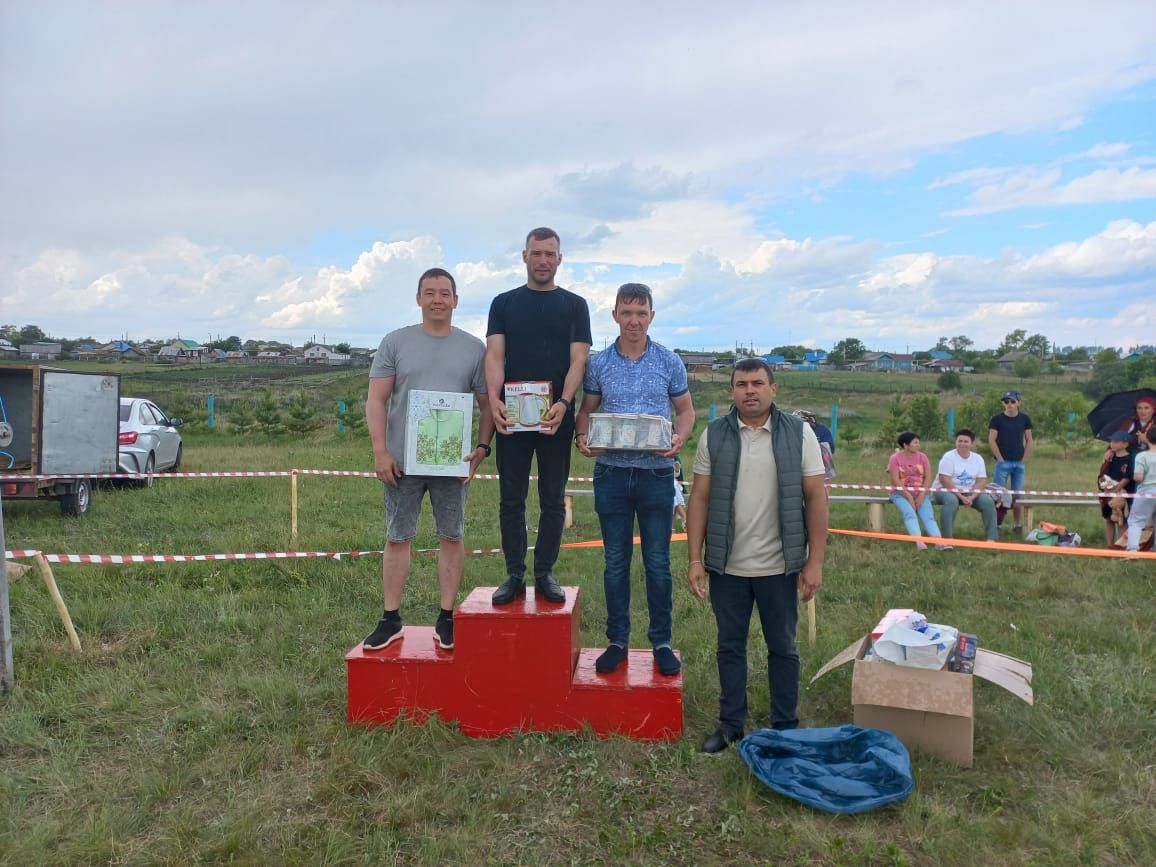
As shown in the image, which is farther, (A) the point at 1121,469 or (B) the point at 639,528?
(A) the point at 1121,469

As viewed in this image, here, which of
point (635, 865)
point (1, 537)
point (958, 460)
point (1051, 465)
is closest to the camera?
point (635, 865)

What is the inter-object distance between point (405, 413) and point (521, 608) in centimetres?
112

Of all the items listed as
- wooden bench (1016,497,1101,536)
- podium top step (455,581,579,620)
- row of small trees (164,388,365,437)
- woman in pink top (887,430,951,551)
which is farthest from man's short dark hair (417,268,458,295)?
row of small trees (164,388,365,437)

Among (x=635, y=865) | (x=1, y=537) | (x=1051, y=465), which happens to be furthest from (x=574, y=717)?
(x=1051, y=465)

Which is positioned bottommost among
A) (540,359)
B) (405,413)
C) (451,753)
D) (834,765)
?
(451,753)

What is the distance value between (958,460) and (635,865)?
7.29 meters

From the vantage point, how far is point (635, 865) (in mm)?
2994

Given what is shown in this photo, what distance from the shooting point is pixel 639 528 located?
4086 mm

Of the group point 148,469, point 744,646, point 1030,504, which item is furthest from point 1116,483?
point 148,469

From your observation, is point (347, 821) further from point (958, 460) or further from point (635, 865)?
point (958, 460)

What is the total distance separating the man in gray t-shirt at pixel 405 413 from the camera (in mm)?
4137

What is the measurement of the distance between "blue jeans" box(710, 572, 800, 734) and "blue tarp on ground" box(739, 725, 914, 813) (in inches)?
9.6

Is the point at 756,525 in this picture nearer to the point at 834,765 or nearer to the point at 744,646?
the point at 744,646

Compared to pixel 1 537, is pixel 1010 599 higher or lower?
lower
